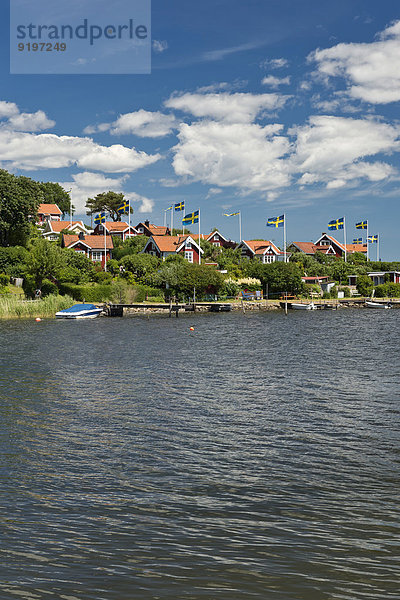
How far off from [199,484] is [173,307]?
7636 centimetres

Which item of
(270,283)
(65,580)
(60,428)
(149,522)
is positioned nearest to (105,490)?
(149,522)

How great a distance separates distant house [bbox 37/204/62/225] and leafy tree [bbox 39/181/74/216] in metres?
13.1

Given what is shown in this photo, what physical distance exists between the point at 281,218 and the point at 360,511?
10055cm

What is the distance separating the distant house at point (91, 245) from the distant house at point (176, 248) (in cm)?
933

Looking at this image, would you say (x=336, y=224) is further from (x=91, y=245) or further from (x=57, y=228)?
(x=57, y=228)

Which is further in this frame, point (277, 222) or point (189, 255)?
point (189, 255)

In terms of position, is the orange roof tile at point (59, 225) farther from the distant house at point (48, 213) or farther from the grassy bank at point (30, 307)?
the grassy bank at point (30, 307)

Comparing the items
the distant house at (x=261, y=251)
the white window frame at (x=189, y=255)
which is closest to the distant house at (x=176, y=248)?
the white window frame at (x=189, y=255)

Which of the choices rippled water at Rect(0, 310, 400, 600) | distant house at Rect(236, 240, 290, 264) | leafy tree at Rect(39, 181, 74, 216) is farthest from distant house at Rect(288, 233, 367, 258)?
rippled water at Rect(0, 310, 400, 600)

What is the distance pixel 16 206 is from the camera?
100062 millimetres

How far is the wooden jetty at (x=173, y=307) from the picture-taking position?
86688 millimetres

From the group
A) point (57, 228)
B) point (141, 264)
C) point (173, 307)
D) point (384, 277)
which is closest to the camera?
point (173, 307)

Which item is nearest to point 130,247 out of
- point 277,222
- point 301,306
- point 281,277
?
point 277,222

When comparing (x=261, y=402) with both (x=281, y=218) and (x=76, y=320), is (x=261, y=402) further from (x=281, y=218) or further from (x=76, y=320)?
(x=281, y=218)
